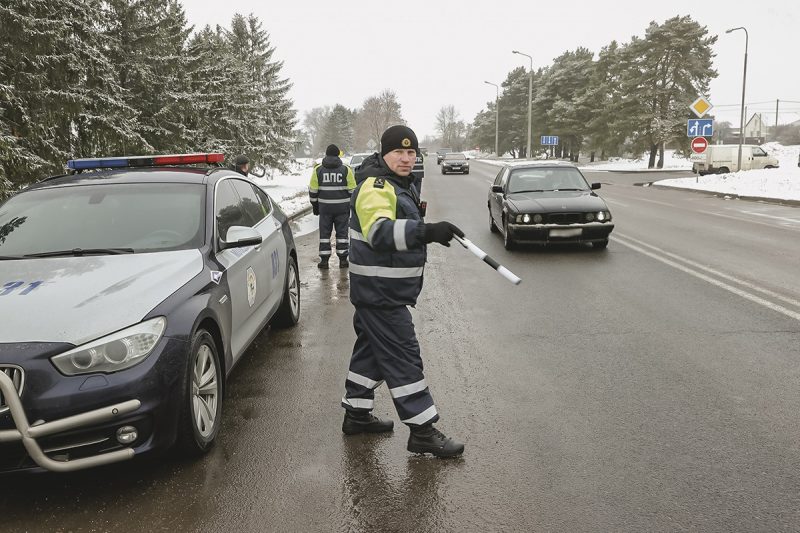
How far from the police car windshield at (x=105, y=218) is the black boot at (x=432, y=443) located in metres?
1.88

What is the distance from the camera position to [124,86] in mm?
20078

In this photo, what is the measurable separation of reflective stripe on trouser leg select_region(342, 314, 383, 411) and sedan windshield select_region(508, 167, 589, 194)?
8.29 m

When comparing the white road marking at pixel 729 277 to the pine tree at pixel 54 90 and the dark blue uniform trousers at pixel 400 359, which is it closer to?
the dark blue uniform trousers at pixel 400 359

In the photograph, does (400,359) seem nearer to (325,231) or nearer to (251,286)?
(251,286)

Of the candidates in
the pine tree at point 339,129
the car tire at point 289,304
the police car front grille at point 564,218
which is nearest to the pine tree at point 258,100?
the police car front grille at point 564,218

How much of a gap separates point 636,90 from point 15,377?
51.3 metres

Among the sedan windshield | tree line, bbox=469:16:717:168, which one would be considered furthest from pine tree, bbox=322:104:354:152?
the sedan windshield

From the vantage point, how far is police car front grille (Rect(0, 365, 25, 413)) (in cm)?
274

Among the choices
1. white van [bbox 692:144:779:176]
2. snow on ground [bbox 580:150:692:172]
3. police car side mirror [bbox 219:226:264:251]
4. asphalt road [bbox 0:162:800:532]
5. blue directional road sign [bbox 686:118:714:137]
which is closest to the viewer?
asphalt road [bbox 0:162:800:532]

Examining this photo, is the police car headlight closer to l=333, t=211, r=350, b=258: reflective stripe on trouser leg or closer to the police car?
the police car

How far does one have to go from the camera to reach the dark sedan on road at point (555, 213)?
1016 cm

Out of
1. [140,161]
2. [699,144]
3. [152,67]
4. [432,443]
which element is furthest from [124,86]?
[699,144]

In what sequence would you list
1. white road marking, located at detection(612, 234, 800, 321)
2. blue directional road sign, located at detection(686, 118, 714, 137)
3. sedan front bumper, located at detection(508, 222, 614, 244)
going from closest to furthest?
white road marking, located at detection(612, 234, 800, 321) → sedan front bumper, located at detection(508, 222, 614, 244) → blue directional road sign, located at detection(686, 118, 714, 137)

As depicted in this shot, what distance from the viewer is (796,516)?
2.84 metres
